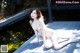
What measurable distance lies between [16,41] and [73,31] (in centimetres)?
151

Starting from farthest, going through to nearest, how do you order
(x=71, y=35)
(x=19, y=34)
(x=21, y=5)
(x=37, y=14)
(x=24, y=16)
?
(x=21, y=5)
(x=24, y=16)
(x=19, y=34)
(x=71, y=35)
(x=37, y=14)

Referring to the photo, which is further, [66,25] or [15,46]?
[66,25]

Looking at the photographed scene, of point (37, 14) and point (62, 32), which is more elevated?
point (37, 14)

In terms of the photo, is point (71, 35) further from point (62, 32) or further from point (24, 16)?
point (24, 16)

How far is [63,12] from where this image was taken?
937 centimetres

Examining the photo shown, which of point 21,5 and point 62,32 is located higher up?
point 21,5

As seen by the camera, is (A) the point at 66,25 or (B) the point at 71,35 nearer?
(B) the point at 71,35

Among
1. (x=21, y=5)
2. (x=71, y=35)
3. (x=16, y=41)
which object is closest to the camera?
(x=71, y=35)

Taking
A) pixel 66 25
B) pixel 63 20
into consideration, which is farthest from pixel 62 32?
pixel 63 20

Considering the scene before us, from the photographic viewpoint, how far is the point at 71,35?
7.06 metres

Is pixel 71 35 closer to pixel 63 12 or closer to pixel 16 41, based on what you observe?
pixel 16 41

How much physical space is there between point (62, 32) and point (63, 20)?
2011mm

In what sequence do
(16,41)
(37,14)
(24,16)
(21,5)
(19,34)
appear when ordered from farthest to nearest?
(21,5)
(24,16)
(19,34)
(16,41)
(37,14)

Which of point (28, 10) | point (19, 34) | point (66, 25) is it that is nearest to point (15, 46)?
point (19, 34)
